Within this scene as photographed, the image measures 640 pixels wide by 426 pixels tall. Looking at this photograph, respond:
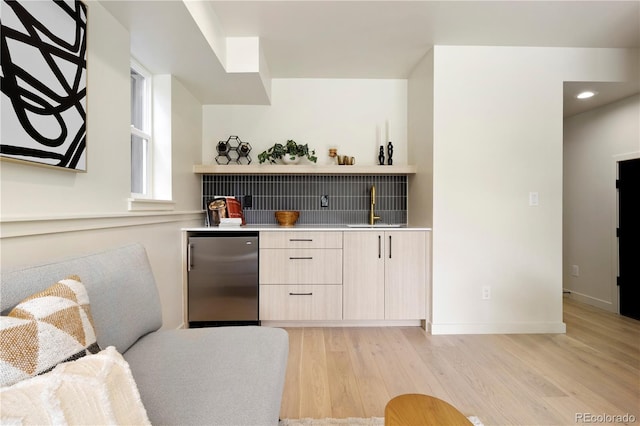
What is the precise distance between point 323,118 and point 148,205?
6.45 feet

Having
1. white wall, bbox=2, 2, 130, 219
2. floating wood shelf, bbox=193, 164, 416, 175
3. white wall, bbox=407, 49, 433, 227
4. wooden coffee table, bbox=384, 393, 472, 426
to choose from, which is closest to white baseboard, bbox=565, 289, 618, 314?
white wall, bbox=407, 49, 433, 227

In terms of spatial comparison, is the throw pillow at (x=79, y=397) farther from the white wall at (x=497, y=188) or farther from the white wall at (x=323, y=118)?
the white wall at (x=323, y=118)

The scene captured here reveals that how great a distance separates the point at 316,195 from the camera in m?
3.29

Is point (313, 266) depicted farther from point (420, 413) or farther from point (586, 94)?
point (586, 94)

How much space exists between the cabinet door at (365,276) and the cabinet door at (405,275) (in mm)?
64

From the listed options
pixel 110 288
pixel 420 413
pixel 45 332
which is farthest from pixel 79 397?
pixel 420 413

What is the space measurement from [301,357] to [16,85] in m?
2.09

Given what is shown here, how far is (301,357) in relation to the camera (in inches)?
84.9

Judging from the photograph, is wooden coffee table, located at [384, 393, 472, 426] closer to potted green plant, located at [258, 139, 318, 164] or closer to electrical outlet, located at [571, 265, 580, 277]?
potted green plant, located at [258, 139, 318, 164]

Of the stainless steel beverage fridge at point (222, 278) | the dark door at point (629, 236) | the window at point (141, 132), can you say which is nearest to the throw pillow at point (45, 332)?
the window at point (141, 132)

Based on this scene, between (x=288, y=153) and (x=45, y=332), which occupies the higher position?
(x=288, y=153)

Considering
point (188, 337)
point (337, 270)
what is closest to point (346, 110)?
point (337, 270)

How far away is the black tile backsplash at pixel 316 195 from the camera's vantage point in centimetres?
327

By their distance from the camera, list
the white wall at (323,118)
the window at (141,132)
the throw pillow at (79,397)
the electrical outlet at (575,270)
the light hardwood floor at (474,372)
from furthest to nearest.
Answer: the electrical outlet at (575,270), the white wall at (323,118), the window at (141,132), the light hardwood floor at (474,372), the throw pillow at (79,397)
